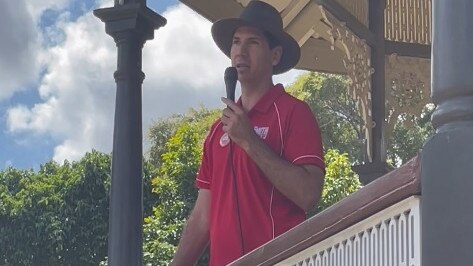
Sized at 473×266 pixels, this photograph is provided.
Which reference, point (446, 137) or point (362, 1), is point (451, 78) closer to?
point (446, 137)

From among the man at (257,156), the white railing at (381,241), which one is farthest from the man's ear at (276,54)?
the white railing at (381,241)

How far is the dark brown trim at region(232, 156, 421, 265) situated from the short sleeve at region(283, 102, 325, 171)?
1.37 feet

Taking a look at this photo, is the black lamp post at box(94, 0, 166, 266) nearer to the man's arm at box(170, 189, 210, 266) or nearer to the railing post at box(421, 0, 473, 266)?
the man's arm at box(170, 189, 210, 266)

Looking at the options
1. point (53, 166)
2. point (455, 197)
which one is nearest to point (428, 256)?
point (455, 197)

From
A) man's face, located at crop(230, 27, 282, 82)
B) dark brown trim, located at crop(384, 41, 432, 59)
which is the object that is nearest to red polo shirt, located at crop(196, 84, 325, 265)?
man's face, located at crop(230, 27, 282, 82)

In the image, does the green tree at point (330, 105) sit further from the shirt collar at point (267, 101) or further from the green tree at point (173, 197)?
the shirt collar at point (267, 101)

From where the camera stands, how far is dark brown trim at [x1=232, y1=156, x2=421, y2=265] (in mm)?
2799

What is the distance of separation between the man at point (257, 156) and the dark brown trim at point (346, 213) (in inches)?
10.2

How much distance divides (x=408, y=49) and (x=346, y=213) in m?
5.40

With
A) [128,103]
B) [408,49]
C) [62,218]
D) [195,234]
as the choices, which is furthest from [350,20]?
[62,218]

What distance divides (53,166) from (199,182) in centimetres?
2710

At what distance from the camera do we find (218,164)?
13.6 ft

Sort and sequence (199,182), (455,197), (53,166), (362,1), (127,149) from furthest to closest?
(53,166)
(362,1)
(127,149)
(199,182)
(455,197)

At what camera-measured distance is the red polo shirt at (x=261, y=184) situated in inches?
156
